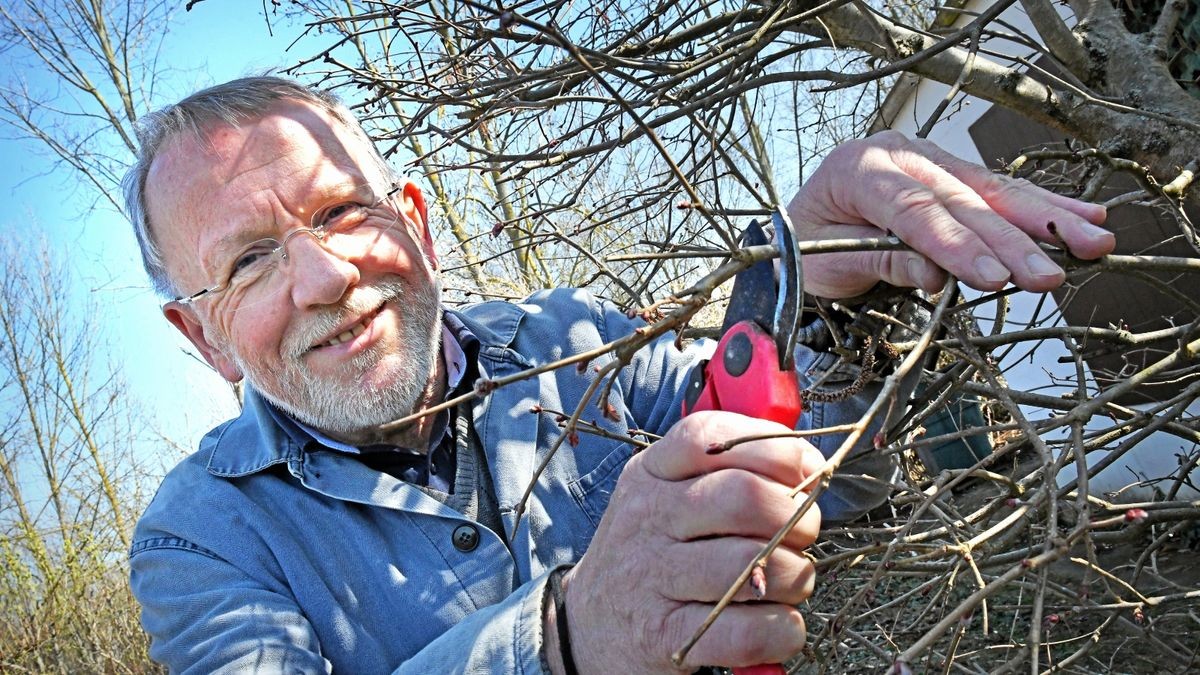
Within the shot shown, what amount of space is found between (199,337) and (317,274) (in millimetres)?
651

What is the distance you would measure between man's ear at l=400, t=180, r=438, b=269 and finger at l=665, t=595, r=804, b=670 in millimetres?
1641

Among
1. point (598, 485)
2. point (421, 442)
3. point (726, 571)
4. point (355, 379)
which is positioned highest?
point (355, 379)

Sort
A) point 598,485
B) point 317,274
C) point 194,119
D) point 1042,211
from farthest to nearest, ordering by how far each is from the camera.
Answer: point 194,119
point 598,485
point 317,274
point 1042,211

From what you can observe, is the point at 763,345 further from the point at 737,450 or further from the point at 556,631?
the point at 556,631

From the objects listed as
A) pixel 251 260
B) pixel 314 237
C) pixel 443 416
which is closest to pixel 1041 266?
pixel 443 416

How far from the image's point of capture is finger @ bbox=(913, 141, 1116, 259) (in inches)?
48.7

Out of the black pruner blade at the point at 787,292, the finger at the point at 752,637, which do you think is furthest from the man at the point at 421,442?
the black pruner blade at the point at 787,292

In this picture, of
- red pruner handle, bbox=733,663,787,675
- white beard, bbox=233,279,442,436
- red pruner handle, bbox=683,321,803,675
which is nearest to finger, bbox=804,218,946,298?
red pruner handle, bbox=683,321,803,675

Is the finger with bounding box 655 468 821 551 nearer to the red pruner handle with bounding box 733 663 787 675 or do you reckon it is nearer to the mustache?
the red pruner handle with bounding box 733 663 787 675

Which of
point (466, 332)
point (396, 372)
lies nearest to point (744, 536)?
point (396, 372)

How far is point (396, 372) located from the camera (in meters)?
2.24

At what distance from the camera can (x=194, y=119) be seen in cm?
246

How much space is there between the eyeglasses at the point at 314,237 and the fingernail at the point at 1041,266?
159 centimetres

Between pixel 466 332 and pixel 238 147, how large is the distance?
769mm
